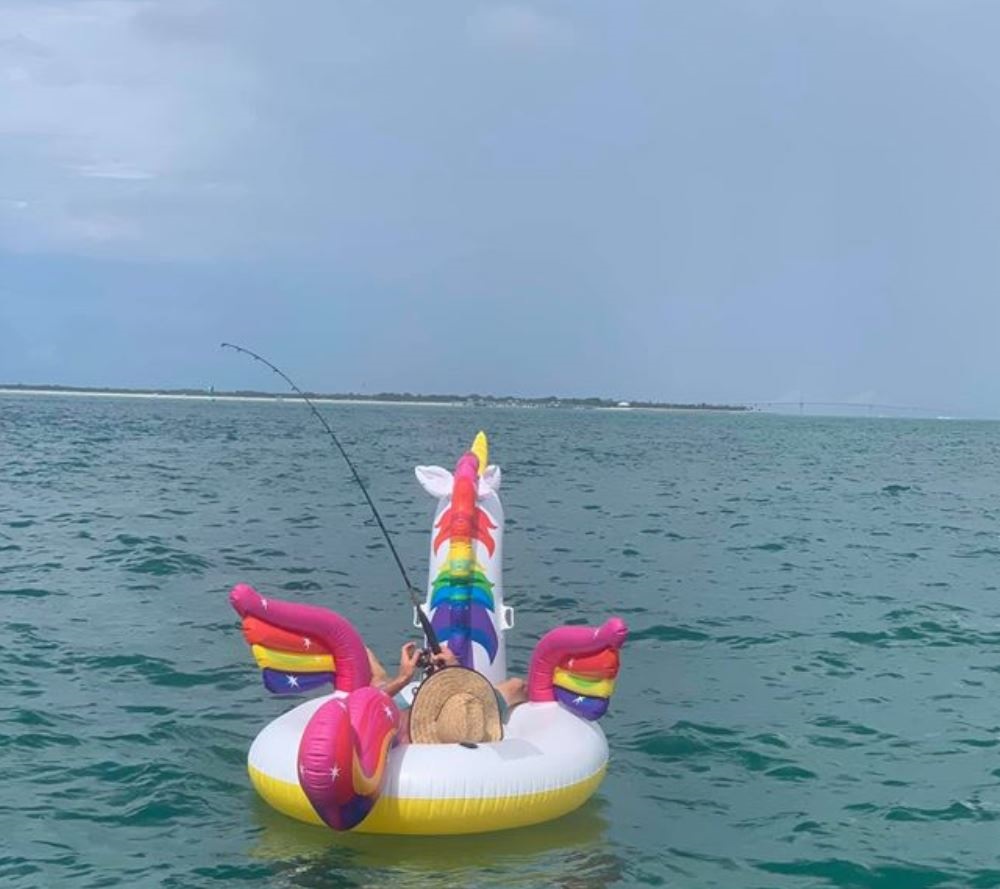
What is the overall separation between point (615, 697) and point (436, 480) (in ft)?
7.88

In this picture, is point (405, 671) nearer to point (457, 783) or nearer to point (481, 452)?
point (457, 783)

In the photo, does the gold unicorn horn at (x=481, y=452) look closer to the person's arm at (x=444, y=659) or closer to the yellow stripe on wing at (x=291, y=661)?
the person's arm at (x=444, y=659)

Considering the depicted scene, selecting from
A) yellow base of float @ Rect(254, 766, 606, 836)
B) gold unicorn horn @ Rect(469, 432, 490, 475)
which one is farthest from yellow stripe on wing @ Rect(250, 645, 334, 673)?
gold unicorn horn @ Rect(469, 432, 490, 475)

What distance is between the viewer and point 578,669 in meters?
7.91

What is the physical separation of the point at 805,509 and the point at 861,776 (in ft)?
59.6

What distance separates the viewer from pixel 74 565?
15.4 meters

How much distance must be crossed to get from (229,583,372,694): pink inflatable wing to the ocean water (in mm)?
803

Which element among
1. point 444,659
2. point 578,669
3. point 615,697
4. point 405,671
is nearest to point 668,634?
point 615,697

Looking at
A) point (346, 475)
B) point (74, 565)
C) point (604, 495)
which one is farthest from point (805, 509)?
point (74, 565)

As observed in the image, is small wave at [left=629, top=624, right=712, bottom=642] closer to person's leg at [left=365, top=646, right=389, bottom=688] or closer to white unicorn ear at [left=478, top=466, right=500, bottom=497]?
white unicorn ear at [left=478, top=466, right=500, bottom=497]

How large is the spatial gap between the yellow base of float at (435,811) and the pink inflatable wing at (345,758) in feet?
0.65

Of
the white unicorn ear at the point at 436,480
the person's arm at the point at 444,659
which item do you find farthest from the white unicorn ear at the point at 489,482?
the person's arm at the point at 444,659

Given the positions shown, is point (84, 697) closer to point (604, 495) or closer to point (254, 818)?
point (254, 818)

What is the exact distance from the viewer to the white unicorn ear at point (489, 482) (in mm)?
10391
